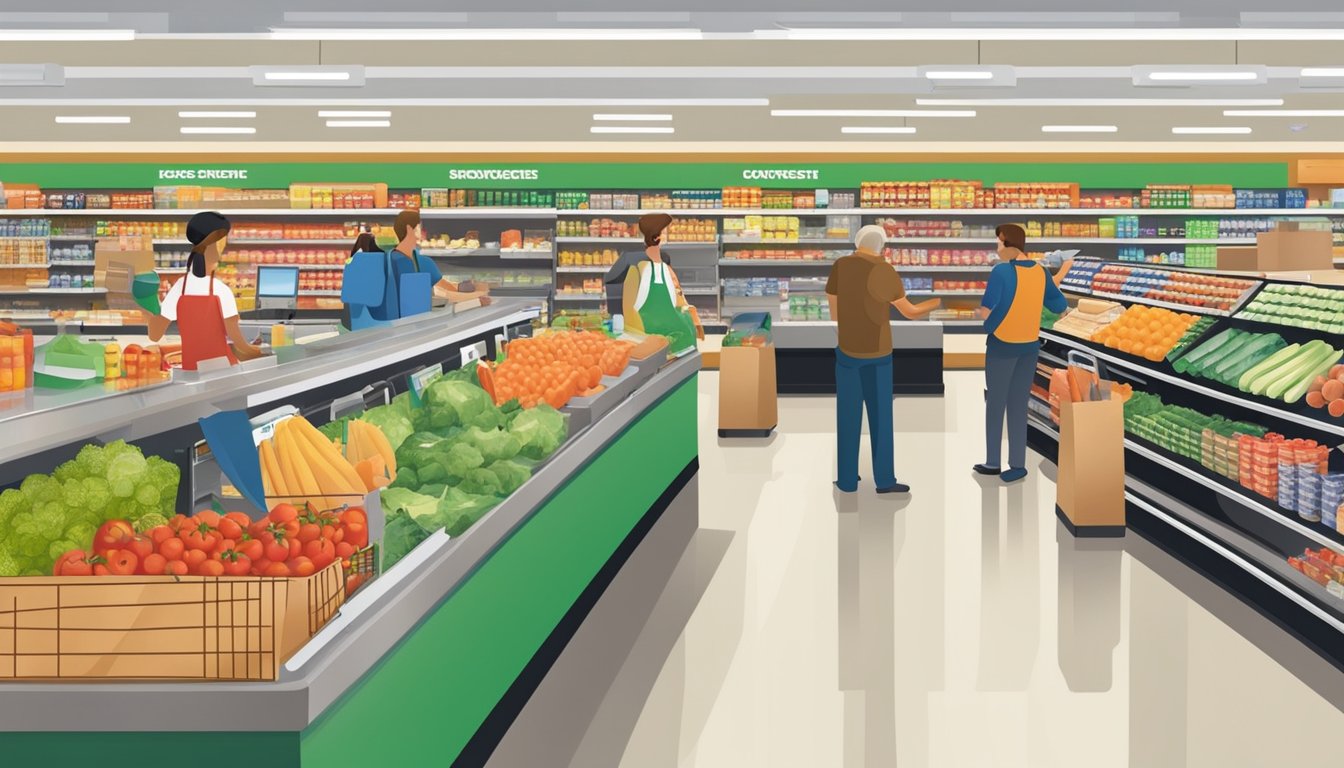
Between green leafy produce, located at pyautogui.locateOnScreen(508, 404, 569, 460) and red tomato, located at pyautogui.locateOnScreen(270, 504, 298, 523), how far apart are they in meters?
1.49

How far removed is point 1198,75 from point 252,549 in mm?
8957

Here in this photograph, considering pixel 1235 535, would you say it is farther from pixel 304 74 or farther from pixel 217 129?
pixel 217 129

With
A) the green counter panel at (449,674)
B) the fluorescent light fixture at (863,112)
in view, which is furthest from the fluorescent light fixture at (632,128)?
the green counter panel at (449,674)

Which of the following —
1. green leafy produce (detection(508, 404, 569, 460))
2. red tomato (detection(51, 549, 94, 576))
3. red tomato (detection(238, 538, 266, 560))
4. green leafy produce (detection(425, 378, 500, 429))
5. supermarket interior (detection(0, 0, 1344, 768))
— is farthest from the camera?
green leafy produce (detection(425, 378, 500, 429))

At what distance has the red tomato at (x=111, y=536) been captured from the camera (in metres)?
2.25

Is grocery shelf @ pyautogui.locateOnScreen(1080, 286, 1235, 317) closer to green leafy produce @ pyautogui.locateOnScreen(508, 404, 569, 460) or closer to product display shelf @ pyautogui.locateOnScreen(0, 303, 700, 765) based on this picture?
product display shelf @ pyautogui.locateOnScreen(0, 303, 700, 765)

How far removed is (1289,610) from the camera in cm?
459

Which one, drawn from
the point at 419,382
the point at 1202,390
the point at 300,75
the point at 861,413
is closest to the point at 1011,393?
the point at 861,413

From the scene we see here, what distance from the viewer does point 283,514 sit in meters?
2.45

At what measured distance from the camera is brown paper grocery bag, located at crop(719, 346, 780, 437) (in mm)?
9289

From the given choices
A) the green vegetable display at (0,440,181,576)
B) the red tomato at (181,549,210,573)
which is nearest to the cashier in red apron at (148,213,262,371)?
the green vegetable display at (0,440,181,576)

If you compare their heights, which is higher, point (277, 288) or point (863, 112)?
point (863, 112)

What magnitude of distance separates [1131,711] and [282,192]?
12982 millimetres

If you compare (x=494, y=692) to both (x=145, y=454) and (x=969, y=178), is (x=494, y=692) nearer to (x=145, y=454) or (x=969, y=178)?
(x=145, y=454)
